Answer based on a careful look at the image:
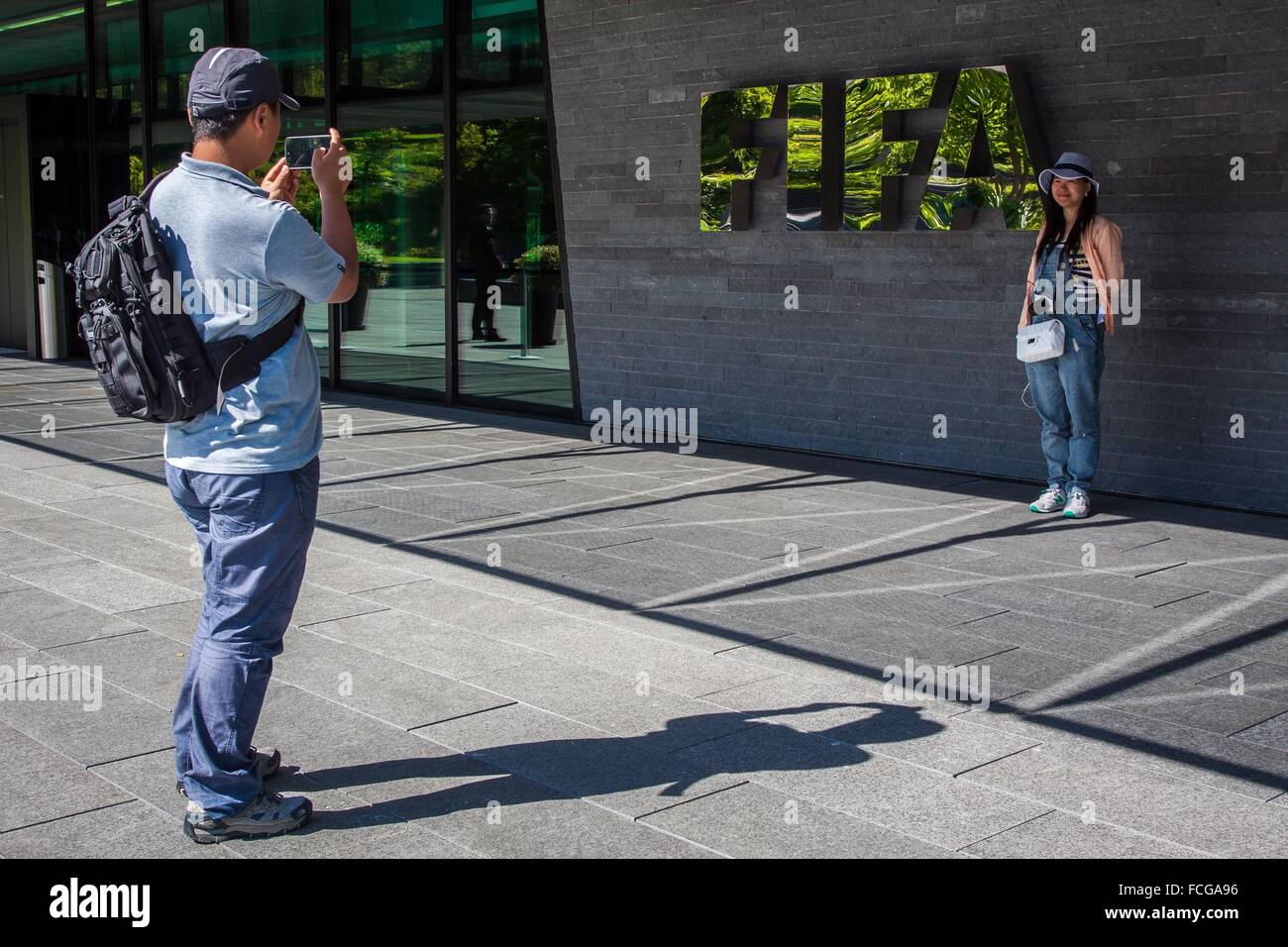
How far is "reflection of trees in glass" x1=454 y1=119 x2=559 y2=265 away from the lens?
1205cm

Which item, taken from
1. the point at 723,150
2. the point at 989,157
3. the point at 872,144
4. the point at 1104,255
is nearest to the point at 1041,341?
the point at 1104,255

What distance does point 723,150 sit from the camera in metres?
10.4

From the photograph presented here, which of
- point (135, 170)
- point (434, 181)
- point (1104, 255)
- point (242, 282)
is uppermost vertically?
point (135, 170)

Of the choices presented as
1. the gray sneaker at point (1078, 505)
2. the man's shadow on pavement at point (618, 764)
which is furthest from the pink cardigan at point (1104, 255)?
the man's shadow on pavement at point (618, 764)

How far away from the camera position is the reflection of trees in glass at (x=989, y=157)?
8.68m

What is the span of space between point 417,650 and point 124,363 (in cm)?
217

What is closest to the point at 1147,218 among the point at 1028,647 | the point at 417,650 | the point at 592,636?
the point at 1028,647

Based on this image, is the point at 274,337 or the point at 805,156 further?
the point at 805,156

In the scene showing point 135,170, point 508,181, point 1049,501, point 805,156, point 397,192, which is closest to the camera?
point 1049,501

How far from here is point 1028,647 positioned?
5.46 metres

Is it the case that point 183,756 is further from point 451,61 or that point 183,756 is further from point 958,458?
point 451,61

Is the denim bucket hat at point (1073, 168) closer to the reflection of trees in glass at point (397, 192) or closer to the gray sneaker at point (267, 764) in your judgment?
the gray sneaker at point (267, 764)

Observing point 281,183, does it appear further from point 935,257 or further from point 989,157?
point 935,257

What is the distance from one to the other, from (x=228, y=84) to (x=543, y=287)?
8730mm
